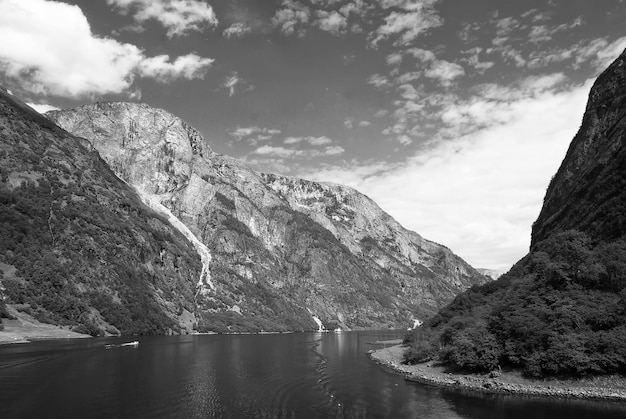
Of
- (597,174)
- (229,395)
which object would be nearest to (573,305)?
(597,174)

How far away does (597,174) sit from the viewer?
107500mm

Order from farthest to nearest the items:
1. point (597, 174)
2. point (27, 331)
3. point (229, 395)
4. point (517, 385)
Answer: point (27, 331) → point (597, 174) → point (517, 385) → point (229, 395)

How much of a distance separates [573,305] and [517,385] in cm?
1752

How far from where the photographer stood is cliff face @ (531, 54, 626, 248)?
91.7 m

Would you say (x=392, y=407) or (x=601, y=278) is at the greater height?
(x=601, y=278)

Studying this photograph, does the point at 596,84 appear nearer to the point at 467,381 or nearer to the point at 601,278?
the point at 601,278

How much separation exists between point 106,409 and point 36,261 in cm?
16571

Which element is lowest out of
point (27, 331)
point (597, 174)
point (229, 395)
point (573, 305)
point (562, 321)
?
point (229, 395)

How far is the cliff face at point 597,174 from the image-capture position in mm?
91688

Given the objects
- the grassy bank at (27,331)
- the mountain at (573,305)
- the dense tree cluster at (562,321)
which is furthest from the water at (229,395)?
the grassy bank at (27,331)

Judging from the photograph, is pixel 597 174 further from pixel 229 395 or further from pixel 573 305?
pixel 229 395

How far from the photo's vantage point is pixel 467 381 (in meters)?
76.0

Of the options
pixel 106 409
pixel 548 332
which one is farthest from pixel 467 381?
pixel 106 409

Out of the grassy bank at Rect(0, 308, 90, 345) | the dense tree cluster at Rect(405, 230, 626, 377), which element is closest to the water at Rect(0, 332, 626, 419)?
the dense tree cluster at Rect(405, 230, 626, 377)
